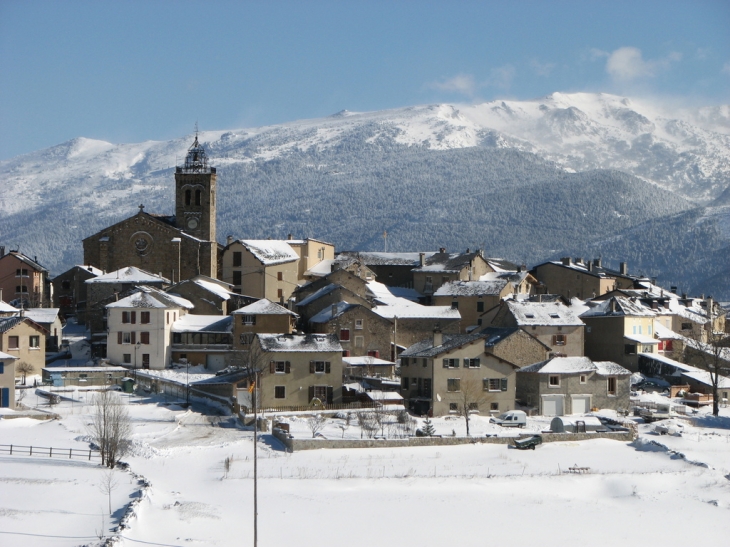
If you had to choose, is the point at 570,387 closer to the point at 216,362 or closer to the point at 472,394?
the point at 472,394

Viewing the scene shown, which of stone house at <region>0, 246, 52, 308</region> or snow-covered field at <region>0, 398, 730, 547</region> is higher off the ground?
stone house at <region>0, 246, 52, 308</region>

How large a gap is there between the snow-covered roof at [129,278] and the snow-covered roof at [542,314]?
27380mm

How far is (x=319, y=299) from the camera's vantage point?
295 ft

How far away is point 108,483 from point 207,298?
138 ft

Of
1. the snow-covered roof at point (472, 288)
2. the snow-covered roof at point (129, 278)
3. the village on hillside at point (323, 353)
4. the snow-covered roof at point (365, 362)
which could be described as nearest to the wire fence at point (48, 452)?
the village on hillside at point (323, 353)

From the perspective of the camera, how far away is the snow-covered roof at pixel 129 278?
93.1 m

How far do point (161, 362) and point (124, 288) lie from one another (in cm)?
1355

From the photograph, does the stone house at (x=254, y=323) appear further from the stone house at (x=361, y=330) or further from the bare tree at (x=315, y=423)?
the bare tree at (x=315, y=423)

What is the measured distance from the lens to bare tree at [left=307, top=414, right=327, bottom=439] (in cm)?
6403

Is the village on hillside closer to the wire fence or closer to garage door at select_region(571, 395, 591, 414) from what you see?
garage door at select_region(571, 395, 591, 414)

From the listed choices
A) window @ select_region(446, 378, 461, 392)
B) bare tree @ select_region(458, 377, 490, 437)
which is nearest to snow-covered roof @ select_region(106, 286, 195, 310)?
window @ select_region(446, 378, 461, 392)

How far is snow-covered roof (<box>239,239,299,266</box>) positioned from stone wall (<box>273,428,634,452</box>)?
136ft

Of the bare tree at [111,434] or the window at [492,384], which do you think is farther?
the window at [492,384]

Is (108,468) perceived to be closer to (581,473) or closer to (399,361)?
(581,473)
